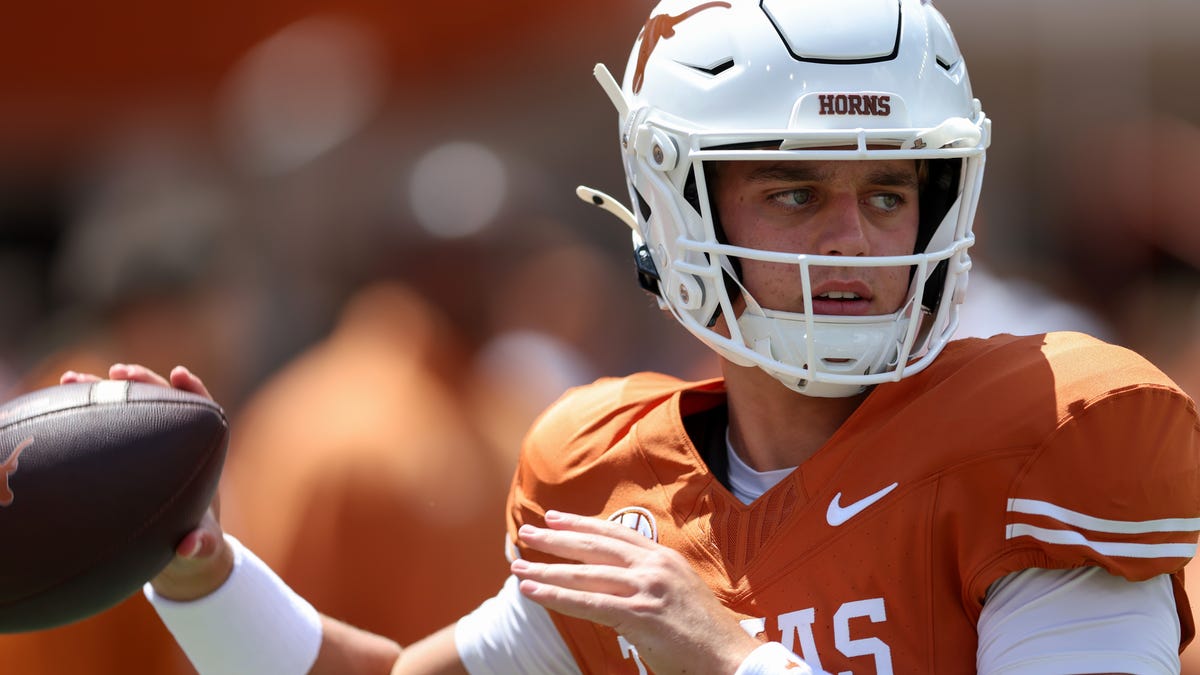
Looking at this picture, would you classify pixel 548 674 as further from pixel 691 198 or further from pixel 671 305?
pixel 691 198

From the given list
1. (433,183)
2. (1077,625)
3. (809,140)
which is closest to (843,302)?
(809,140)

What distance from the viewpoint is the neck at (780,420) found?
1607mm

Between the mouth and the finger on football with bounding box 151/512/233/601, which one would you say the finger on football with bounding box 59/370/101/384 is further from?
the mouth

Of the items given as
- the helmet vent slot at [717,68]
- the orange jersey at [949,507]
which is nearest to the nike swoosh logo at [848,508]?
the orange jersey at [949,507]

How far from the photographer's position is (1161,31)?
13.1ft

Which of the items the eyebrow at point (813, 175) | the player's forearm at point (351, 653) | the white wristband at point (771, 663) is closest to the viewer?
the white wristband at point (771, 663)

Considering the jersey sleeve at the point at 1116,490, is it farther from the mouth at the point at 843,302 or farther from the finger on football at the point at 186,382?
the finger on football at the point at 186,382

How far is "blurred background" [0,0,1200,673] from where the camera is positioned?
3.42 metres

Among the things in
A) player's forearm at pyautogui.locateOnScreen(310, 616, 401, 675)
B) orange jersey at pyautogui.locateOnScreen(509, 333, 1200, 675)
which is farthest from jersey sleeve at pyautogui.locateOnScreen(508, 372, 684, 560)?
player's forearm at pyautogui.locateOnScreen(310, 616, 401, 675)

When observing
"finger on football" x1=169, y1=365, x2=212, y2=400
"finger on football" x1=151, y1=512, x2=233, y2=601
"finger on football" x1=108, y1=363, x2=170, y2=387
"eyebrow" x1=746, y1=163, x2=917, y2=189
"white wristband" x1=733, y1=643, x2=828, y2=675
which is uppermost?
"eyebrow" x1=746, y1=163, x2=917, y2=189

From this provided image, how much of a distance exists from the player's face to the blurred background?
152 centimetres

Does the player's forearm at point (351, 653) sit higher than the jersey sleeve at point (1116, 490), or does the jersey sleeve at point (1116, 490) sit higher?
the jersey sleeve at point (1116, 490)

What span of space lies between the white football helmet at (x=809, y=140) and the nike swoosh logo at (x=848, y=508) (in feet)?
0.42

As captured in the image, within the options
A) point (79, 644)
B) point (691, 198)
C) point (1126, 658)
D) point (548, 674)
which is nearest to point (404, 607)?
point (79, 644)
